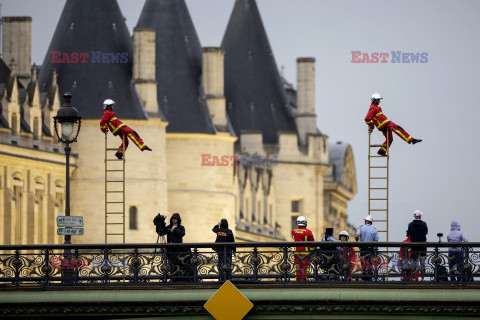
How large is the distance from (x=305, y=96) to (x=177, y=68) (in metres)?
11.9

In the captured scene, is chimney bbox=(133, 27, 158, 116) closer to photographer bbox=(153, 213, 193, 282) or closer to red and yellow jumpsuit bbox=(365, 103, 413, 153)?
red and yellow jumpsuit bbox=(365, 103, 413, 153)

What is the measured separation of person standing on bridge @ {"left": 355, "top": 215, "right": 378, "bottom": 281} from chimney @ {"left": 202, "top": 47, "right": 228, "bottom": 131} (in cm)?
3964

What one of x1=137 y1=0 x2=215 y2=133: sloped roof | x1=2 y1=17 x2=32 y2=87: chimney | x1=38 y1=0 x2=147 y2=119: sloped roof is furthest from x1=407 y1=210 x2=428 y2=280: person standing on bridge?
x1=137 y1=0 x2=215 y2=133: sloped roof

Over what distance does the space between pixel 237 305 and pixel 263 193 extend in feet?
194

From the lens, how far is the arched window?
235ft

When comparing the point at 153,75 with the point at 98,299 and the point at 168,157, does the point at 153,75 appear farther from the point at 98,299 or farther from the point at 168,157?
the point at 98,299

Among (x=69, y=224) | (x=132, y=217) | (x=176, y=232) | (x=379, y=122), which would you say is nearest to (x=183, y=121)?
(x=132, y=217)

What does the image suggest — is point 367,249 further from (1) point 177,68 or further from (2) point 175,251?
(1) point 177,68

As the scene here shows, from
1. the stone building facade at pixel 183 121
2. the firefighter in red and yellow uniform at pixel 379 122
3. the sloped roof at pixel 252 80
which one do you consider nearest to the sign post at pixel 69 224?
the firefighter in red and yellow uniform at pixel 379 122

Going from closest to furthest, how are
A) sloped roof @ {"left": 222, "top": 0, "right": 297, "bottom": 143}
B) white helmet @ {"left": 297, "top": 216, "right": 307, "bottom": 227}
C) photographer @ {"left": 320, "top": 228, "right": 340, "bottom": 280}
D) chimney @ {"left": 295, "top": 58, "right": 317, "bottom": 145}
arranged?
photographer @ {"left": 320, "top": 228, "right": 340, "bottom": 280}
white helmet @ {"left": 297, "top": 216, "right": 307, "bottom": 227}
sloped roof @ {"left": 222, "top": 0, "right": 297, "bottom": 143}
chimney @ {"left": 295, "top": 58, "right": 317, "bottom": 145}

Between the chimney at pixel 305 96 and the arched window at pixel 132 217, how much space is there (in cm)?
1667

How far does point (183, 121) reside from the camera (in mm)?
75688

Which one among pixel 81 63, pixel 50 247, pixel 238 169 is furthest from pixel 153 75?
pixel 50 247

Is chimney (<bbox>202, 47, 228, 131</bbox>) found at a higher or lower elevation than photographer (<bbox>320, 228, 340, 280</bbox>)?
higher
